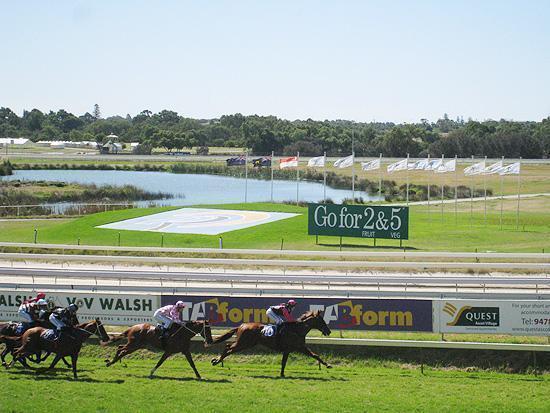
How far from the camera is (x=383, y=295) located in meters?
23.0

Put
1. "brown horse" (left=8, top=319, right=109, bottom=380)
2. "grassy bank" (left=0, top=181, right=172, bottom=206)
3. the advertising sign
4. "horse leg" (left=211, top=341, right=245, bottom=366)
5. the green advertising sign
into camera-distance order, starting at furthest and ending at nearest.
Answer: "grassy bank" (left=0, top=181, right=172, bottom=206)
the green advertising sign
the advertising sign
"horse leg" (left=211, top=341, right=245, bottom=366)
"brown horse" (left=8, top=319, right=109, bottom=380)

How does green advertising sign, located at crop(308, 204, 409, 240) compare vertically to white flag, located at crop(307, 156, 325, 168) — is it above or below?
below

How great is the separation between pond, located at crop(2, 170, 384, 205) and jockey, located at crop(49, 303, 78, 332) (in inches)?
1922

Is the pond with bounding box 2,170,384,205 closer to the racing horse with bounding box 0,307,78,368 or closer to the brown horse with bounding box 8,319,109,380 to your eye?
the racing horse with bounding box 0,307,78,368

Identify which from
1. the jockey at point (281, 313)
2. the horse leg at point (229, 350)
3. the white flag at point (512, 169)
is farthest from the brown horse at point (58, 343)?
the white flag at point (512, 169)

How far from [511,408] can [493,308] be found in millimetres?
5206

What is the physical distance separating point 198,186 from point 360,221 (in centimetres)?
5437

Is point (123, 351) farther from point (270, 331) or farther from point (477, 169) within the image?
point (477, 169)

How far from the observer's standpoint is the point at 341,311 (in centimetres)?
2178

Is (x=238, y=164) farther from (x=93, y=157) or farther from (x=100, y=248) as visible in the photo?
(x=100, y=248)

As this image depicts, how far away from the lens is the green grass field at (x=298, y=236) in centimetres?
3772

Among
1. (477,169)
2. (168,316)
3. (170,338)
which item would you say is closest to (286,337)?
(170,338)

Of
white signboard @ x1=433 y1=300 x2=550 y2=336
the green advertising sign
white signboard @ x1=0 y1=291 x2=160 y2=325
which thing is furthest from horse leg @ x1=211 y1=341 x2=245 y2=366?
the green advertising sign

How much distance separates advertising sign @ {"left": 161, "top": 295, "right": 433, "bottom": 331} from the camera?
2156 cm
